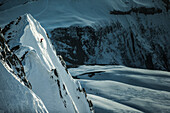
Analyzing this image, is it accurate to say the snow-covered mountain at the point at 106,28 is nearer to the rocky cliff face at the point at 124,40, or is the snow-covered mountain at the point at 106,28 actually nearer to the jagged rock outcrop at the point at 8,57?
the rocky cliff face at the point at 124,40

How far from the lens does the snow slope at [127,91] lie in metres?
6.64

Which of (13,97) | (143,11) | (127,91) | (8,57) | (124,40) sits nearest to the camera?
(13,97)

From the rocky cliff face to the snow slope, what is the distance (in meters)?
7.52

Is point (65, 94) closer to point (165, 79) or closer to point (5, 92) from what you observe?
point (5, 92)

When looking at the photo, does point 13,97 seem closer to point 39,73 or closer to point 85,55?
point 39,73

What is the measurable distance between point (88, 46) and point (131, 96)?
12528 mm

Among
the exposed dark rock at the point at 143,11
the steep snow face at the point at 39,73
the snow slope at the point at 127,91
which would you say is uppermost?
the exposed dark rock at the point at 143,11

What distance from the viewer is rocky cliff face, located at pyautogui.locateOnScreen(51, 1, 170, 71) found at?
1842cm

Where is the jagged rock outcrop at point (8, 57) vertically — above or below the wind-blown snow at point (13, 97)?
above

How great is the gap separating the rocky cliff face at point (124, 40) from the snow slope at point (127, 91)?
7520mm

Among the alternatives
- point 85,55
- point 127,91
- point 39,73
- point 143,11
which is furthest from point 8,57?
point 143,11

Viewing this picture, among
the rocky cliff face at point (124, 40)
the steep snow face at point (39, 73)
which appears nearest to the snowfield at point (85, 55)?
the steep snow face at point (39, 73)

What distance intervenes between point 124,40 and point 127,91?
1773 cm

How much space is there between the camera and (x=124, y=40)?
81.0 ft
